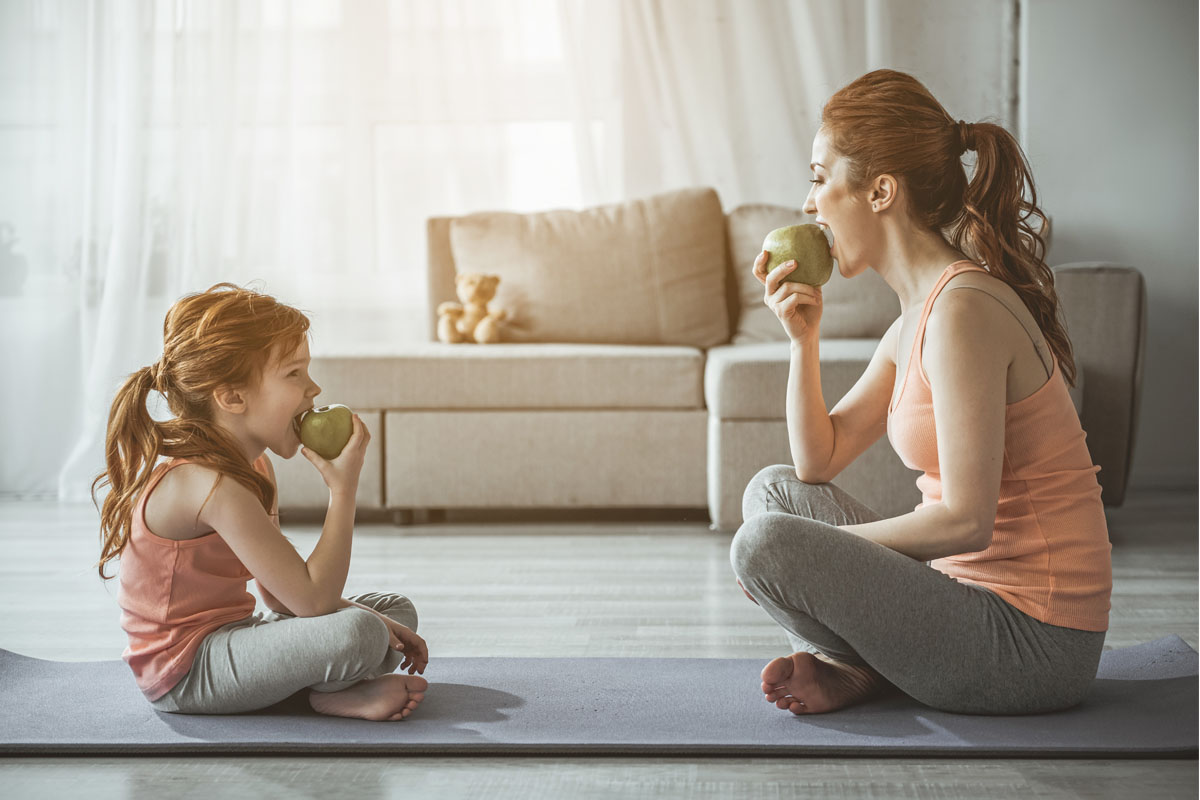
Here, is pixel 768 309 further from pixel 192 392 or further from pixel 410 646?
pixel 192 392

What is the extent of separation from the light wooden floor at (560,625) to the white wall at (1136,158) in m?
0.38

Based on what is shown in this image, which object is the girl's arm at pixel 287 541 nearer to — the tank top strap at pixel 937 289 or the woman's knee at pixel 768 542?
the woman's knee at pixel 768 542

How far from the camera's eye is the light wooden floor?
136 cm

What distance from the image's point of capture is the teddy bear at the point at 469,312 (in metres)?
3.59

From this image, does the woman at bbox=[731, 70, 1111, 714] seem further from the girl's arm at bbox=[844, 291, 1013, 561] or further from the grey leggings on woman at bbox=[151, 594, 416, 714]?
the grey leggings on woman at bbox=[151, 594, 416, 714]

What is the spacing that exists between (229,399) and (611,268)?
2230mm

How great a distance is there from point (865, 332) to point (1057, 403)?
211cm

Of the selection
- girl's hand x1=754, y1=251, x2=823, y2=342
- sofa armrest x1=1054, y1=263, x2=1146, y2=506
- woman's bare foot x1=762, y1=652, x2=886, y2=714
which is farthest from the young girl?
sofa armrest x1=1054, y1=263, x2=1146, y2=506

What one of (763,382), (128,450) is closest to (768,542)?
(128,450)

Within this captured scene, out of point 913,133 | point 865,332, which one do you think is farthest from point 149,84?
point 913,133

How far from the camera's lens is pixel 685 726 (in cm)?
153

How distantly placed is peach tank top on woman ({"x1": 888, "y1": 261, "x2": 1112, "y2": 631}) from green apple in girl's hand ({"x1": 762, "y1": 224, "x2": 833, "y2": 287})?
0.74 feet

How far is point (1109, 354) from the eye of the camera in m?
3.12

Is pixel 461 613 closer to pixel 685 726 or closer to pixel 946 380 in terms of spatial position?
pixel 685 726
